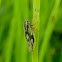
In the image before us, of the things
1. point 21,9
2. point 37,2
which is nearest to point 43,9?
point 21,9

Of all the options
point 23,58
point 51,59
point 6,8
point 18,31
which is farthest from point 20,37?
point 6,8

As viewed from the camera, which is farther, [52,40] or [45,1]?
[52,40]

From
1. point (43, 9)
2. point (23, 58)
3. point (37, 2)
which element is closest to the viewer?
point (37, 2)

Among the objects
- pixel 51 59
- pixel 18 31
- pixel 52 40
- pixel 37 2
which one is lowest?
pixel 51 59

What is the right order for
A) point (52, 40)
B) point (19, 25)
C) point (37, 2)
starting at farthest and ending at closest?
1. point (52, 40)
2. point (19, 25)
3. point (37, 2)

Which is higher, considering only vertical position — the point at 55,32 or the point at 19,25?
the point at 19,25

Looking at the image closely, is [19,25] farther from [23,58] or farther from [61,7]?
[61,7]

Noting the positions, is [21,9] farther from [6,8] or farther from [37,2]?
[37,2]
